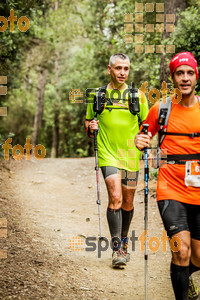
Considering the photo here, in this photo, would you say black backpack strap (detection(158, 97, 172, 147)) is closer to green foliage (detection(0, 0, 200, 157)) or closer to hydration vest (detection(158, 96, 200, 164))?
hydration vest (detection(158, 96, 200, 164))

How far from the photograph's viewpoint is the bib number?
353 cm

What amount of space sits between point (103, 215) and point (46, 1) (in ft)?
31.6

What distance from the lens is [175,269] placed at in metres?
3.42

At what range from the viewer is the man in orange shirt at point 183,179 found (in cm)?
341

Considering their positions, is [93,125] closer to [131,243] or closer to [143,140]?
[143,140]

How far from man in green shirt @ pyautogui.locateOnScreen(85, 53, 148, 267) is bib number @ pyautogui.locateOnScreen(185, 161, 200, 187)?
1.68 meters

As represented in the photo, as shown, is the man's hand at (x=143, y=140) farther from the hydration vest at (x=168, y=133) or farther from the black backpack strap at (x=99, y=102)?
the black backpack strap at (x=99, y=102)

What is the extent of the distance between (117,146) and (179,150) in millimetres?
1765

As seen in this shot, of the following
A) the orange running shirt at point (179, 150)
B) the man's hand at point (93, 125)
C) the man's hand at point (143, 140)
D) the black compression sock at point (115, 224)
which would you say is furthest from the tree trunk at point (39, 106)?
the orange running shirt at point (179, 150)

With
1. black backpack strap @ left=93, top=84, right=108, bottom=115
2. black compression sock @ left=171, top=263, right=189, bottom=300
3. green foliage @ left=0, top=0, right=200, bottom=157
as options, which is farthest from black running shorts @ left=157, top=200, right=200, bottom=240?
green foliage @ left=0, top=0, right=200, bottom=157

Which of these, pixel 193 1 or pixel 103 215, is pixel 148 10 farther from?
pixel 103 215

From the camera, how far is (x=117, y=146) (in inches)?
207

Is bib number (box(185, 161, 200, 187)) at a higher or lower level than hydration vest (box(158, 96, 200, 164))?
lower

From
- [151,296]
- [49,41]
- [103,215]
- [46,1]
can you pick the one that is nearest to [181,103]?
[151,296]
